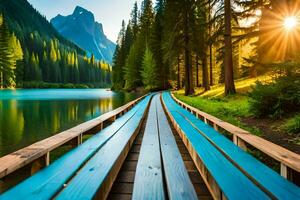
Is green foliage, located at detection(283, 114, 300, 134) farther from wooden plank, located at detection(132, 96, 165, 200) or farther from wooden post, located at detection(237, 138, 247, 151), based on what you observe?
wooden plank, located at detection(132, 96, 165, 200)

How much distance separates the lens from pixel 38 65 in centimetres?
10475

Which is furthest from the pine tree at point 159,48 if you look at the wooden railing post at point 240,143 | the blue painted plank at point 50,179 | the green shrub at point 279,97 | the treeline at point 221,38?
the blue painted plank at point 50,179

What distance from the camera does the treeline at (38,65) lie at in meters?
69.3

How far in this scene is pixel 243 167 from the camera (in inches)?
109

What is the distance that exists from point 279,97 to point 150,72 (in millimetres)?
35736

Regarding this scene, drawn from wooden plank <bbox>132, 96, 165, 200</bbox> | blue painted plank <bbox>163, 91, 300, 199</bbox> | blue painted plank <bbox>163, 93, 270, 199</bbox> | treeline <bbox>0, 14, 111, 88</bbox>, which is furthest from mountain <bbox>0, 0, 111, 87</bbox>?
blue painted plank <bbox>163, 91, 300, 199</bbox>

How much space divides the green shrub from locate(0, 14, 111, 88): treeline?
74171mm

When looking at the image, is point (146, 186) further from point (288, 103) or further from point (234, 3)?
point (234, 3)

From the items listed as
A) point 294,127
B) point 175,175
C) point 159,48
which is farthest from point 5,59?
point 175,175

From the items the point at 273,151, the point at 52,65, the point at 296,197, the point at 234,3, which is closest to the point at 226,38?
the point at 234,3

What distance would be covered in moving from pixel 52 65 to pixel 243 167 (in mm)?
126867

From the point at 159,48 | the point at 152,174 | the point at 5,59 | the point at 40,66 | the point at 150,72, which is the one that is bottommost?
the point at 152,174

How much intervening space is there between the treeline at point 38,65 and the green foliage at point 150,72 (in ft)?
154

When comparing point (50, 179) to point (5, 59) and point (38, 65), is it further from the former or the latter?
point (38, 65)
